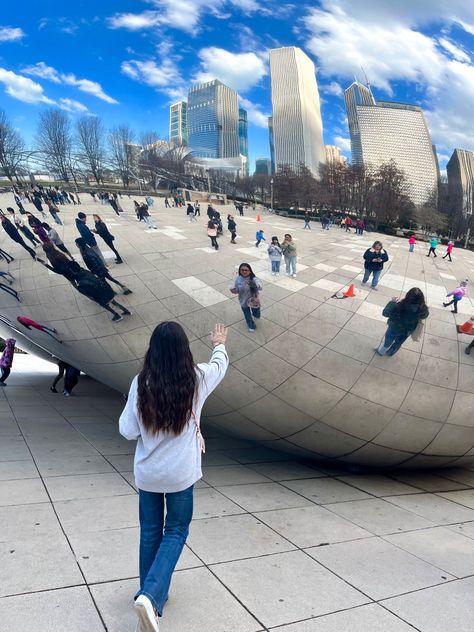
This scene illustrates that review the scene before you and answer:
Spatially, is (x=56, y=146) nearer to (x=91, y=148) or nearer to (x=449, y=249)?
(x=91, y=148)

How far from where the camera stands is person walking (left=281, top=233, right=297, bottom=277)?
3844 millimetres

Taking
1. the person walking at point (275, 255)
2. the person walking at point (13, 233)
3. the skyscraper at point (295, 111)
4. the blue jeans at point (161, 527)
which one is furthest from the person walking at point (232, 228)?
the blue jeans at point (161, 527)

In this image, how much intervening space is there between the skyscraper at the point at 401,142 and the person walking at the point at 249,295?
78.3 inches

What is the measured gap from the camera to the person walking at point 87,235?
155 inches

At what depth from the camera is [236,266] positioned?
3824 mm

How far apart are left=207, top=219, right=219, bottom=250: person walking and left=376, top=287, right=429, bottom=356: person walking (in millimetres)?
1863

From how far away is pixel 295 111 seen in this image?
416 centimetres

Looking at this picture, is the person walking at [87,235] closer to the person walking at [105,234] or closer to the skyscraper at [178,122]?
the person walking at [105,234]

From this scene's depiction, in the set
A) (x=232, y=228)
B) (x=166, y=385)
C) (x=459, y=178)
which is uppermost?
(x=459, y=178)

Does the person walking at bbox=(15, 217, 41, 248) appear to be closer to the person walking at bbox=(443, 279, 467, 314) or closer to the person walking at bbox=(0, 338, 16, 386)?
the person walking at bbox=(443, 279, 467, 314)

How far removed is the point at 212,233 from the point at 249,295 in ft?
3.01

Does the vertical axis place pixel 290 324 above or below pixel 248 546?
above

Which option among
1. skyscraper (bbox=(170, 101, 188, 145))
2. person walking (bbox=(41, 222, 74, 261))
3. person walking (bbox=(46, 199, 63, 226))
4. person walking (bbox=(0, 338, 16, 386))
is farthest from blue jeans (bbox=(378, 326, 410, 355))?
person walking (bbox=(0, 338, 16, 386))

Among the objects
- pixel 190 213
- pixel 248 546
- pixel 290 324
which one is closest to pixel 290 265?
pixel 290 324
